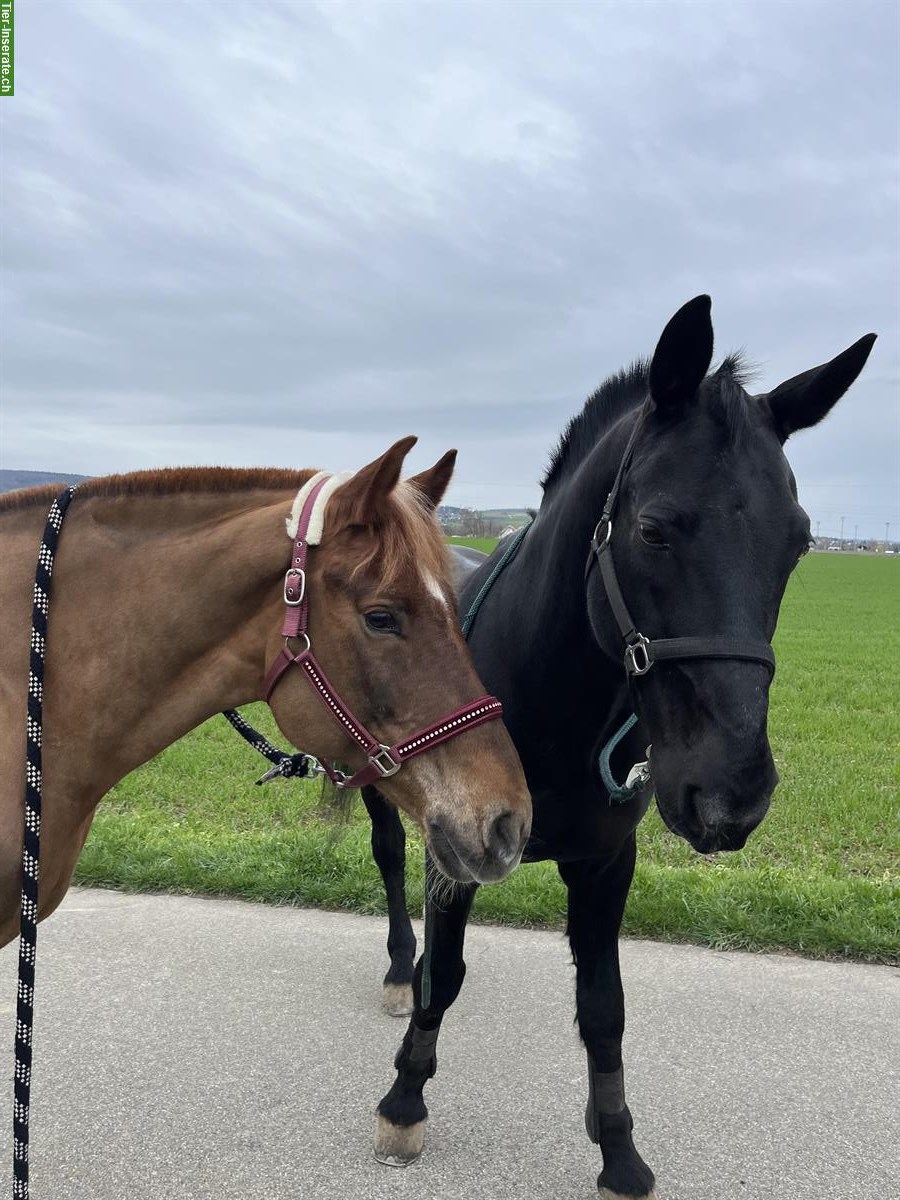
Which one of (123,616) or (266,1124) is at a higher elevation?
(123,616)

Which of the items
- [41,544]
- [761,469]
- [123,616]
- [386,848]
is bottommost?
[386,848]

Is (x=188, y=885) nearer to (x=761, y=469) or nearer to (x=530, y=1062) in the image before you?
(x=530, y=1062)

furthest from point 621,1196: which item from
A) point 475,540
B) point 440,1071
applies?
point 475,540

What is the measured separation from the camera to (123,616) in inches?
73.1

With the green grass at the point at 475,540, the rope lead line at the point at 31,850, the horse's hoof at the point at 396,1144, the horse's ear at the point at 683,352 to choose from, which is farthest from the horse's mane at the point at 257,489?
the horse's hoof at the point at 396,1144

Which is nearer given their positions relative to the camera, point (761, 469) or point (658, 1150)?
point (761, 469)

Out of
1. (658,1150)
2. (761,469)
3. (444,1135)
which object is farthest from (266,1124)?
(761,469)

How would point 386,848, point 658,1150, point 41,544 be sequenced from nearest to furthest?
point 41,544 < point 658,1150 < point 386,848

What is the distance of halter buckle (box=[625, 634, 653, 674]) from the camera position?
1783mm

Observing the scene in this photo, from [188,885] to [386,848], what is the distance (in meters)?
1.27

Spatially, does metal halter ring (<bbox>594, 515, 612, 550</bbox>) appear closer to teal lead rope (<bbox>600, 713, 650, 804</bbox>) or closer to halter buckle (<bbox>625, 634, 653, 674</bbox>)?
halter buckle (<bbox>625, 634, 653, 674</bbox>)

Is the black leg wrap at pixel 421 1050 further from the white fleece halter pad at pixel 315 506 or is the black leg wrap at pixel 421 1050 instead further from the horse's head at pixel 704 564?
the white fleece halter pad at pixel 315 506

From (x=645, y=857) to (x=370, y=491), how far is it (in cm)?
415

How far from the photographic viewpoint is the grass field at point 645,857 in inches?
152
